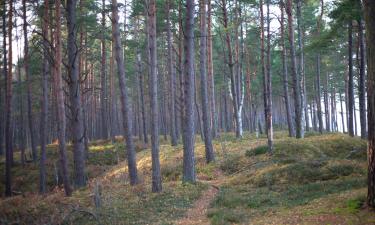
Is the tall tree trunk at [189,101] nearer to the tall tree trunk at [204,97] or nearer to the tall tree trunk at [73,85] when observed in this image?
the tall tree trunk at [204,97]

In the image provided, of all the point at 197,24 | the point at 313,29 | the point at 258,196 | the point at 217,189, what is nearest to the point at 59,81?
the point at 217,189

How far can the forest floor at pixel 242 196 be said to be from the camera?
10.2 meters

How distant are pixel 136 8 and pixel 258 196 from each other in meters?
18.8

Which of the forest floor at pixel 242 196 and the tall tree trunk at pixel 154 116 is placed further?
the tall tree trunk at pixel 154 116

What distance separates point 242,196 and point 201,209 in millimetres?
1844

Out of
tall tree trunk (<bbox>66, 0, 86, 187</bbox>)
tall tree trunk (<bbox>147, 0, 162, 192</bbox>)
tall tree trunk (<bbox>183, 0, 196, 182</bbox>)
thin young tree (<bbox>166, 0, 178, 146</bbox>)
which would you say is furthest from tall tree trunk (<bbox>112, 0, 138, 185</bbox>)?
thin young tree (<bbox>166, 0, 178, 146</bbox>)

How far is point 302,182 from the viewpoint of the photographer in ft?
47.6

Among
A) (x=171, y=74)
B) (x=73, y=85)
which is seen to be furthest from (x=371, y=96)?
(x=171, y=74)

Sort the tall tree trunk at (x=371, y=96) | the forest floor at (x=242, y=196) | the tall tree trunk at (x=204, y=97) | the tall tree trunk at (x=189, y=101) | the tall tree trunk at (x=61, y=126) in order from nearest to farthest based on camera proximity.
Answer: the tall tree trunk at (x=371, y=96) → the forest floor at (x=242, y=196) → the tall tree trunk at (x=189, y=101) → the tall tree trunk at (x=61, y=126) → the tall tree trunk at (x=204, y=97)

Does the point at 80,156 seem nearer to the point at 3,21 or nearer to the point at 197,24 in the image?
the point at 3,21

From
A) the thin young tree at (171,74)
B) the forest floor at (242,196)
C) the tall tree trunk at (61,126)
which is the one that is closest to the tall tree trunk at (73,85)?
the tall tree trunk at (61,126)

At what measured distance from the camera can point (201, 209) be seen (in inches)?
494

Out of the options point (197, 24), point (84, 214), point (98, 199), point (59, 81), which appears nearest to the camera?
point (84, 214)

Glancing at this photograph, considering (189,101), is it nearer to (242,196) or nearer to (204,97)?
(204,97)
